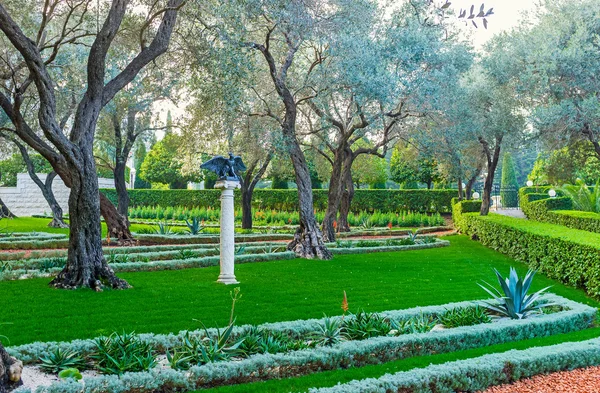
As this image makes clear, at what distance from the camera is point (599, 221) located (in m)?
15.0

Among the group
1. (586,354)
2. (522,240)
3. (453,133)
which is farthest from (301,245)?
(586,354)

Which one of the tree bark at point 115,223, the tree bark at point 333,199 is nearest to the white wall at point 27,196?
the tree bark at point 115,223

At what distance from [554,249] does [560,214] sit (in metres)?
7.16

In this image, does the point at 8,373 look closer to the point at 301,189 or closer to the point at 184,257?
the point at 184,257

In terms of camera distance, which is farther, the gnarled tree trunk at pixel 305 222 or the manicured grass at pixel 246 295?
the gnarled tree trunk at pixel 305 222

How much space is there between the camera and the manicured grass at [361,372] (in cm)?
497

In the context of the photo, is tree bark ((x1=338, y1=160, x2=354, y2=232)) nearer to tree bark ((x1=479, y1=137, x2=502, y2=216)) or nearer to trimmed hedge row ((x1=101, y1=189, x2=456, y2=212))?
tree bark ((x1=479, y1=137, x2=502, y2=216))

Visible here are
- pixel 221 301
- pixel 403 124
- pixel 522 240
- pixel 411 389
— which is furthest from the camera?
pixel 403 124

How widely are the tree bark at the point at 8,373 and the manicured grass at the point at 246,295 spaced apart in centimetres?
161

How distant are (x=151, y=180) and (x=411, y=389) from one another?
3280 centimetres

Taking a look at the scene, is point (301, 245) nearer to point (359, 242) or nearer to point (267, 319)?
point (359, 242)

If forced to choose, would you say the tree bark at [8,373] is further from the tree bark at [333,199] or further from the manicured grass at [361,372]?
the tree bark at [333,199]

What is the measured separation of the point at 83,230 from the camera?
A: 9438mm

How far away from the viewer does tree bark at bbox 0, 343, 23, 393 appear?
4.54m
